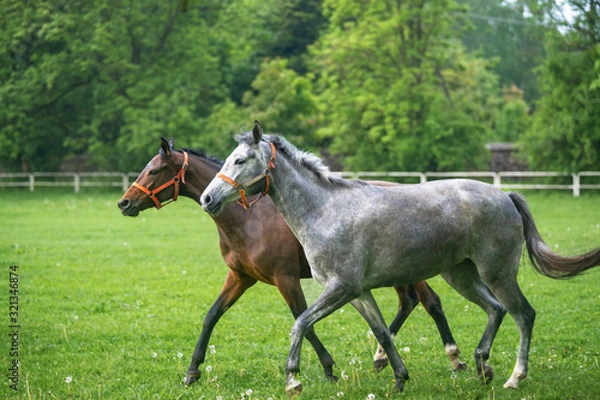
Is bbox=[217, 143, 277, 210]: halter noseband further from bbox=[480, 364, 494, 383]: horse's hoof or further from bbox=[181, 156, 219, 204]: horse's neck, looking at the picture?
bbox=[480, 364, 494, 383]: horse's hoof

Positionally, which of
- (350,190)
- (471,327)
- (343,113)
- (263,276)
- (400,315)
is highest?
(350,190)

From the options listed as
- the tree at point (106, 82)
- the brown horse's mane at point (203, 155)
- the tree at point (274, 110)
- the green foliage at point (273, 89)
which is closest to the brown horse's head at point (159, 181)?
the brown horse's mane at point (203, 155)

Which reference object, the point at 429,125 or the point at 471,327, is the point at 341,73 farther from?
the point at 471,327

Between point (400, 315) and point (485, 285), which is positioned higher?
point (485, 285)

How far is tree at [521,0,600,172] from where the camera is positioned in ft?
99.3

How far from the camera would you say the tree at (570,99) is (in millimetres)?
30266

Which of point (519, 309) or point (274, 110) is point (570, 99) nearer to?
point (274, 110)

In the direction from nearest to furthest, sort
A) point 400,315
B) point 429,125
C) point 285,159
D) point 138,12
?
point 285,159
point 400,315
point 429,125
point 138,12

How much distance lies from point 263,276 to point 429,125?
92.6 ft

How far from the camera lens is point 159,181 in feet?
23.3

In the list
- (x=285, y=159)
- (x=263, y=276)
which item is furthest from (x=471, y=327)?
(x=285, y=159)

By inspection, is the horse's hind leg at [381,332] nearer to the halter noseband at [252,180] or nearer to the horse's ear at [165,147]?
the halter noseband at [252,180]

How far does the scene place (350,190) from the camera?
244 inches

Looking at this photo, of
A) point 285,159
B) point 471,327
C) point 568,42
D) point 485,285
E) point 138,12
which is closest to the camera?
point 285,159
